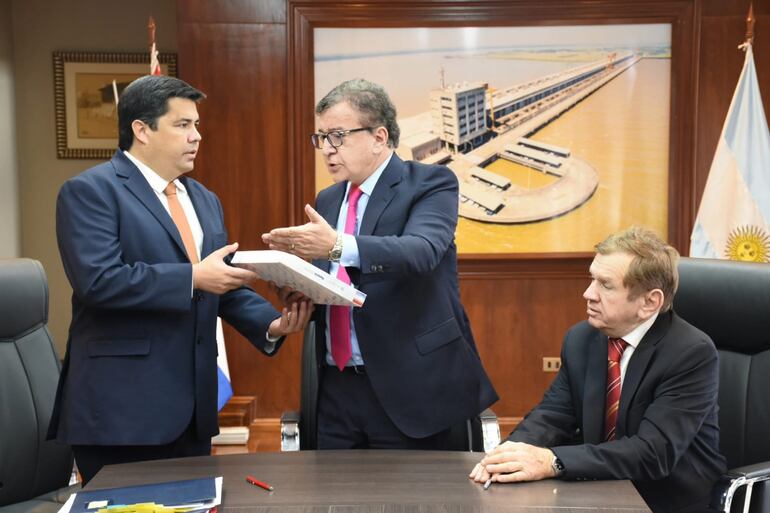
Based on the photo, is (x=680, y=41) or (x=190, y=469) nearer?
(x=190, y=469)

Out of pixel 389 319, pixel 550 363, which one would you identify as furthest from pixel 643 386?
pixel 550 363

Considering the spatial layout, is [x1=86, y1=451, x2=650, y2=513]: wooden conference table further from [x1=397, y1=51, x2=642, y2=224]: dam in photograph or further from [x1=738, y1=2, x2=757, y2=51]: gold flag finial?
[x1=738, y1=2, x2=757, y2=51]: gold flag finial

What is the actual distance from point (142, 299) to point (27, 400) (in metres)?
0.65

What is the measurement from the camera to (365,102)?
2.41 m

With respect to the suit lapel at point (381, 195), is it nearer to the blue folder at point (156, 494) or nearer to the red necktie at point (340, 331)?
the red necktie at point (340, 331)

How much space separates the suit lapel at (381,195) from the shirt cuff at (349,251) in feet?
0.75

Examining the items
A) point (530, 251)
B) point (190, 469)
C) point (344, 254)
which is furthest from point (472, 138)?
point (190, 469)

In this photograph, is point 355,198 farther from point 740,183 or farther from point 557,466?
point 740,183

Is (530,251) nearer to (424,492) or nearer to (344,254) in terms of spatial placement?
(344,254)

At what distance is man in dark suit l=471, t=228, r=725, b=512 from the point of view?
212cm

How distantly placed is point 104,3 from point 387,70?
8.55ft

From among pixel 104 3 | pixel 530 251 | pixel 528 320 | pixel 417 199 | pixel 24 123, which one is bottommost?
pixel 528 320

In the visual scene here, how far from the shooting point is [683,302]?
259 cm

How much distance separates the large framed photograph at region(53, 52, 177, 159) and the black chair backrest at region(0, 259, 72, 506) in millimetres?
3823
